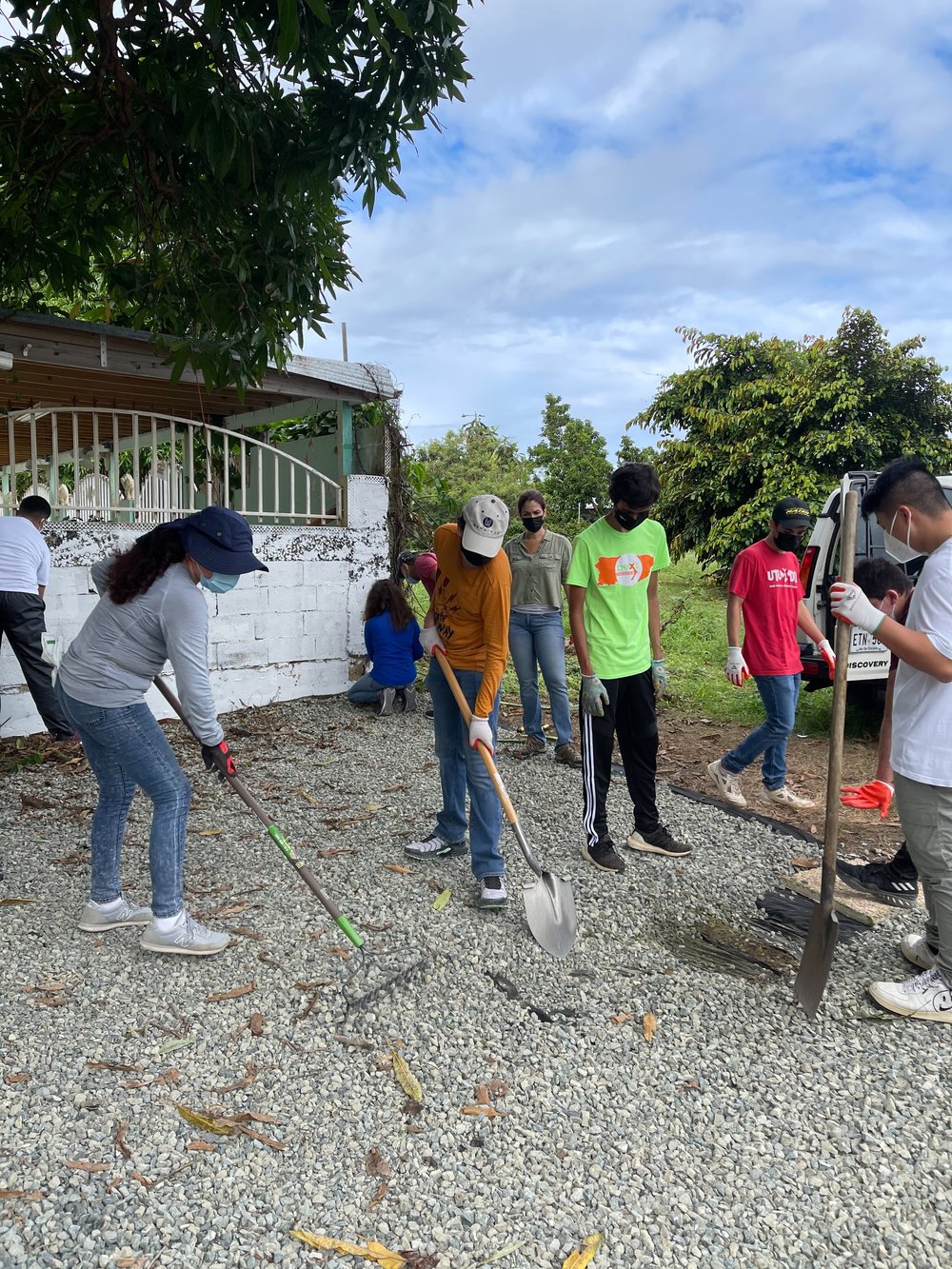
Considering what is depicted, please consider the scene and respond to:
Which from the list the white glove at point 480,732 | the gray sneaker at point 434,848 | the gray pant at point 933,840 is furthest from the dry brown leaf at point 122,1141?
Answer: the gray pant at point 933,840

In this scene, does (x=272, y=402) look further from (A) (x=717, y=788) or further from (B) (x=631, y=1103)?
(B) (x=631, y=1103)

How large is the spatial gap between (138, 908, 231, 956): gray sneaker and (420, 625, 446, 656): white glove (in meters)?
1.58

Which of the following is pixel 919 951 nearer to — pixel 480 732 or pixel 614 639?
pixel 614 639

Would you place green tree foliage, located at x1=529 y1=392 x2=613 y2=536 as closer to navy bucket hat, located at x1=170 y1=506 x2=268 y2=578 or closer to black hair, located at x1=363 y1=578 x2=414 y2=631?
black hair, located at x1=363 y1=578 x2=414 y2=631

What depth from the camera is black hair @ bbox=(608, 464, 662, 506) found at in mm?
4098

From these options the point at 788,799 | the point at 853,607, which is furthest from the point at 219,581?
the point at 788,799

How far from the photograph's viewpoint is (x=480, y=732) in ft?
12.3

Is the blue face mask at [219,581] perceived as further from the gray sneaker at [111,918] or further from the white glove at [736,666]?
the white glove at [736,666]

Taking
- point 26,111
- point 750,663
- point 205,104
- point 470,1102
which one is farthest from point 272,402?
point 470,1102

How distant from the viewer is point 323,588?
811cm

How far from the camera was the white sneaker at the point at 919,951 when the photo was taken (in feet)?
11.2

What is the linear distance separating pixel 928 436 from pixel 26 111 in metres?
14.8

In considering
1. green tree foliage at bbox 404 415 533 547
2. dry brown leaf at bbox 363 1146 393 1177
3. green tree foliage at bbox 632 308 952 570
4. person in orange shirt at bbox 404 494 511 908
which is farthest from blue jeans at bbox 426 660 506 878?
green tree foliage at bbox 404 415 533 547

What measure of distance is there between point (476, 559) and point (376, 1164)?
2.34 meters
